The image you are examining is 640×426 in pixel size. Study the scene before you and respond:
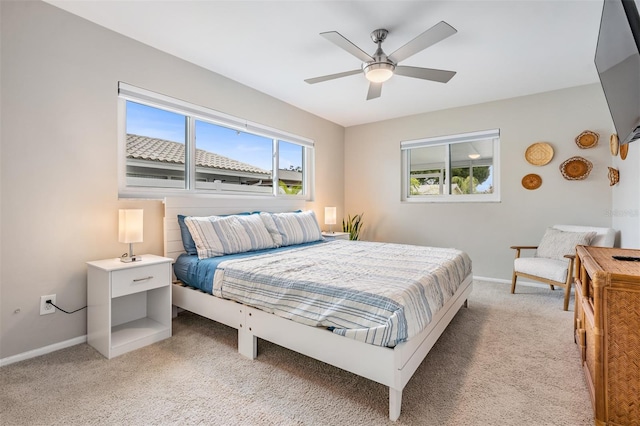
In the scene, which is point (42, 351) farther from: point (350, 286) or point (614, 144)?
point (614, 144)

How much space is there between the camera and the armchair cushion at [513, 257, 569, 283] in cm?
311

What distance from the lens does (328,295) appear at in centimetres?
177

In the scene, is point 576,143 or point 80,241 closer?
point 80,241

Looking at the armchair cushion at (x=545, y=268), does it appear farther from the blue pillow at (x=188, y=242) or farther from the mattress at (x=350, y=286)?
the blue pillow at (x=188, y=242)

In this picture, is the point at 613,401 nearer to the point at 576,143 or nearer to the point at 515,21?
the point at 515,21

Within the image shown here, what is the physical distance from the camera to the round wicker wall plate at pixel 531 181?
387 centimetres

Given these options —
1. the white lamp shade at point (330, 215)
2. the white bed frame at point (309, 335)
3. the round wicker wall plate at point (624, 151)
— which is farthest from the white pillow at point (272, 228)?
the round wicker wall plate at point (624, 151)

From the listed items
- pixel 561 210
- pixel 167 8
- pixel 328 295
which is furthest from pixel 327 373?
pixel 561 210

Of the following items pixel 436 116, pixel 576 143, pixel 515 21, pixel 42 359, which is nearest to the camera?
pixel 42 359

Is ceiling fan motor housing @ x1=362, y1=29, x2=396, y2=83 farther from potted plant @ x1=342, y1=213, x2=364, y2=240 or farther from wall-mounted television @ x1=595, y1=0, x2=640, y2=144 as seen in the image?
potted plant @ x1=342, y1=213, x2=364, y2=240

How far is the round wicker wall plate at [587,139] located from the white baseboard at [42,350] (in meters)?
5.44

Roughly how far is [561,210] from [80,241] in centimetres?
511

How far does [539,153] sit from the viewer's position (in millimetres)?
3838

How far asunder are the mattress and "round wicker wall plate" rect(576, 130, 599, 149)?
2256 mm
